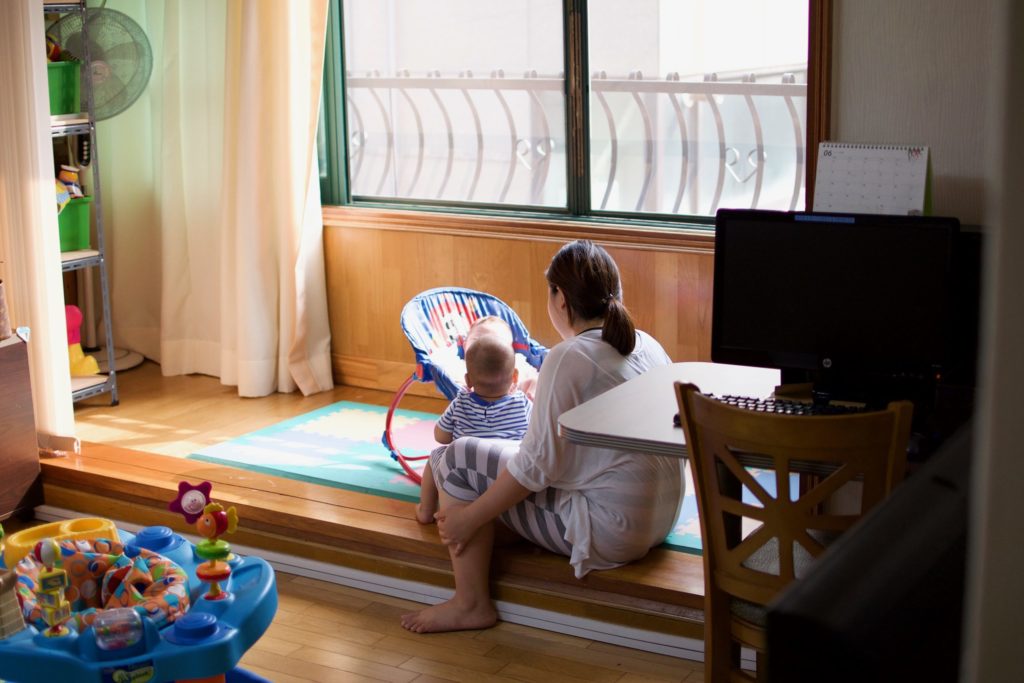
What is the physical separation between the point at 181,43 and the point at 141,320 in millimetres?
1212

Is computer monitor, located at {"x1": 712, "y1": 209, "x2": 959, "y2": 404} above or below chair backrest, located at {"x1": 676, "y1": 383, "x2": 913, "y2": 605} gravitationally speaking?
above

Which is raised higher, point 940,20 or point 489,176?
point 940,20

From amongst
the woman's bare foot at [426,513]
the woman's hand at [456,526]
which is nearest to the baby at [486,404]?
the woman's bare foot at [426,513]

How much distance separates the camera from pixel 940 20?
2.83 meters

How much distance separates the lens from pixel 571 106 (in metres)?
4.40

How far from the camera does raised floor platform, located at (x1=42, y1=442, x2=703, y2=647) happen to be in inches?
118

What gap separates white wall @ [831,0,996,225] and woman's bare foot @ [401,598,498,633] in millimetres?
1446

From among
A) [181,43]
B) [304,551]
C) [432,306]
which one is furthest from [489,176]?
[304,551]

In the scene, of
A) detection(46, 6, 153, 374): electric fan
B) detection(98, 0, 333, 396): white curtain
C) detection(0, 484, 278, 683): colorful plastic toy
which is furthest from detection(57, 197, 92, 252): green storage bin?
detection(0, 484, 278, 683): colorful plastic toy

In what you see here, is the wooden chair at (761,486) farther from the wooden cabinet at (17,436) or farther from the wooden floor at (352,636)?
the wooden cabinet at (17,436)

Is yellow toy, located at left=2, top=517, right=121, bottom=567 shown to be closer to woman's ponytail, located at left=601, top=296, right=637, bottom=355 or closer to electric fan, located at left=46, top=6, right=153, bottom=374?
woman's ponytail, located at left=601, top=296, right=637, bottom=355

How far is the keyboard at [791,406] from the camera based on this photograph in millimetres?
2443

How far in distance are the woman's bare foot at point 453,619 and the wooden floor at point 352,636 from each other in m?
0.02

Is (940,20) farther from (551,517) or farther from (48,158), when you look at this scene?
(48,158)
